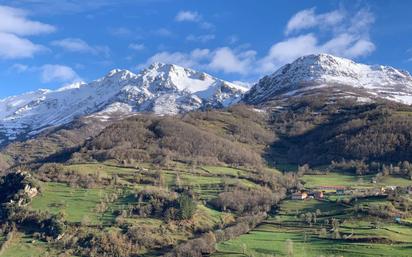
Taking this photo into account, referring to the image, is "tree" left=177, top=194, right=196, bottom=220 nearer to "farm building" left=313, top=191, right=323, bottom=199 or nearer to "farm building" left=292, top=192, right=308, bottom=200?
"farm building" left=292, top=192, right=308, bottom=200

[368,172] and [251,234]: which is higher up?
[368,172]

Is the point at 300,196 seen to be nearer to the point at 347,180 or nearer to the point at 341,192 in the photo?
the point at 341,192

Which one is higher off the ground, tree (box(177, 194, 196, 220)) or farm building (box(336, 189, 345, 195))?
farm building (box(336, 189, 345, 195))

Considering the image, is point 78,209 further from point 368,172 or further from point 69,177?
point 368,172

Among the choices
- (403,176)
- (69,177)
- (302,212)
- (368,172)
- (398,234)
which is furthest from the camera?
(368,172)

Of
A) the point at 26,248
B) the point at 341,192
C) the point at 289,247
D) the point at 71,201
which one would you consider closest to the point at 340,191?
the point at 341,192

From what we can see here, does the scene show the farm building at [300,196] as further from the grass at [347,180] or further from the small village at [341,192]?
the grass at [347,180]

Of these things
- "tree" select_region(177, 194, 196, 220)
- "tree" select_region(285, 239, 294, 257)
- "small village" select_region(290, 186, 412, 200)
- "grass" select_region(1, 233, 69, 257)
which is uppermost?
"small village" select_region(290, 186, 412, 200)

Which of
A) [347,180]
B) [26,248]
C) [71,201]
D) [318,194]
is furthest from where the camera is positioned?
[347,180]

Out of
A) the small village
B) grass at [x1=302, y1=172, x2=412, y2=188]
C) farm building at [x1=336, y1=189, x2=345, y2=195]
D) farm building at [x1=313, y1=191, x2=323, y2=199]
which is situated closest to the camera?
the small village

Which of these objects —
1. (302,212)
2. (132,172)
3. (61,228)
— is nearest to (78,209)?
(61,228)

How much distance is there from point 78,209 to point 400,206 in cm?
7639

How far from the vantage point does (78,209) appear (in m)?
144

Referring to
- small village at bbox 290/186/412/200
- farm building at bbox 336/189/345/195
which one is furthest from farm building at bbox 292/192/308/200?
farm building at bbox 336/189/345/195
